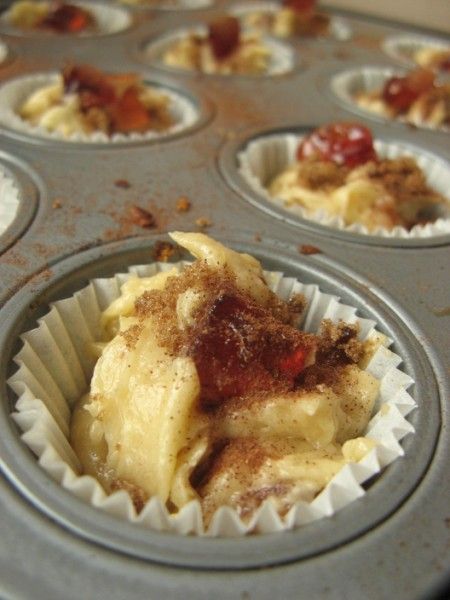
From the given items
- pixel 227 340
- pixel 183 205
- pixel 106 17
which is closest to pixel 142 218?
pixel 183 205

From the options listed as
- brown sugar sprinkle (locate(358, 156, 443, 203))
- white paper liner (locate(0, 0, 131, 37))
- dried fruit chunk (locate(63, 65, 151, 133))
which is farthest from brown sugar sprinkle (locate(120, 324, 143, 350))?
white paper liner (locate(0, 0, 131, 37))

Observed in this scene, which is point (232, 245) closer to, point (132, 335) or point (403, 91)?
point (132, 335)

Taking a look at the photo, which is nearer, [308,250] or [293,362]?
[293,362]

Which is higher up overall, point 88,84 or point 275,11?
point 88,84

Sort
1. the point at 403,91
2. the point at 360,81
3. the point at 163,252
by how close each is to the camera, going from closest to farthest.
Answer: the point at 163,252 → the point at 403,91 → the point at 360,81

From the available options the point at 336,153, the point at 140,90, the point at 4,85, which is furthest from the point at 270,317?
the point at 4,85

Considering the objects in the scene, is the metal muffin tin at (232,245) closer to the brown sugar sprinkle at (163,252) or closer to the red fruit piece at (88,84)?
the brown sugar sprinkle at (163,252)

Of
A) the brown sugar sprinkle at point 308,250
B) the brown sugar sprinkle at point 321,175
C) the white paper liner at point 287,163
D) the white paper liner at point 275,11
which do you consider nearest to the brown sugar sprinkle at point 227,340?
the brown sugar sprinkle at point 308,250
